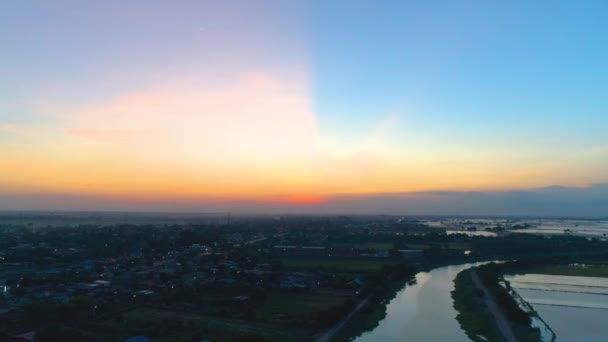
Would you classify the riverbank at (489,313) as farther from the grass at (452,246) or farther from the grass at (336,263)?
the grass at (452,246)

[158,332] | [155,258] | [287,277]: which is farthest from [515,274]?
[155,258]

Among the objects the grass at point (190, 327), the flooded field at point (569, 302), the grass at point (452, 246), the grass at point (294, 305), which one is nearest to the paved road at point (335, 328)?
the grass at point (190, 327)

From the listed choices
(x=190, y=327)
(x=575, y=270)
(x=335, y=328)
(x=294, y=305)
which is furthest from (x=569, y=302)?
(x=190, y=327)

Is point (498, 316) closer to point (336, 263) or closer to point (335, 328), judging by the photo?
point (335, 328)

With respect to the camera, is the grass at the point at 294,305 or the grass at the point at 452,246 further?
the grass at the point at 452,246

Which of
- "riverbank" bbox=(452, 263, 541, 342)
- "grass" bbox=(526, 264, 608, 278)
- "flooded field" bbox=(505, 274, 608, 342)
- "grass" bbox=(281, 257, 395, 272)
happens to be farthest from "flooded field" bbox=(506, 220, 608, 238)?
"riverbank" bbox=(452, 263, 541, 342)

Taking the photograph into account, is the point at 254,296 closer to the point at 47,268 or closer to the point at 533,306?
the point at 533,306

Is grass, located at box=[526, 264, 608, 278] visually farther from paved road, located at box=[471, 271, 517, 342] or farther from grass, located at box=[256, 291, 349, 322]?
grass, located at box=[256, 291, 349, 322]
